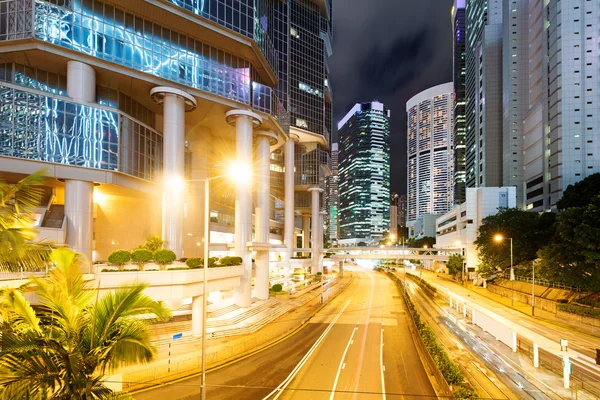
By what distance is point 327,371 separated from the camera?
74.7 ft

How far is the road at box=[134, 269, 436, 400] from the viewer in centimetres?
1897

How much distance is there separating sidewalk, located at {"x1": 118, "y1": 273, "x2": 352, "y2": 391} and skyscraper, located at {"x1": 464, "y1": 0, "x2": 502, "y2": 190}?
13034 cm

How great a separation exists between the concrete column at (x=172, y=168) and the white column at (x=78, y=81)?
21.2 ft

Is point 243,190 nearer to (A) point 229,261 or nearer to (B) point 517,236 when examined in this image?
(A) point 229,261

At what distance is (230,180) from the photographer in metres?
66.3

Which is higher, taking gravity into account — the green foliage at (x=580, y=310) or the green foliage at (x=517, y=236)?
the green foliage at (x=517, y=236)

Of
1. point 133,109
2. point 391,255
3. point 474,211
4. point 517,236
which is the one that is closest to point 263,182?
point 133,109

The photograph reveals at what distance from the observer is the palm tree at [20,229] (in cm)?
755

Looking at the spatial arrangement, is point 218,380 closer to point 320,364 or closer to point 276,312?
point 320,364

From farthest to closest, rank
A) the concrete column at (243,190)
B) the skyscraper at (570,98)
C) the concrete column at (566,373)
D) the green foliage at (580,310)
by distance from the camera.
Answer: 1. the skyscraper at (570,98)
2. the concrete column at (243,190)
3. the green foliage at (580,310)
4. the concrete column at (566,373)

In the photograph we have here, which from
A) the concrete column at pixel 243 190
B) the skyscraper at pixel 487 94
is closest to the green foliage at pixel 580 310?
the concrete column at pixel 243 190

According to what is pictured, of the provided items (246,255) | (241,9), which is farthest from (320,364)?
(241,9)

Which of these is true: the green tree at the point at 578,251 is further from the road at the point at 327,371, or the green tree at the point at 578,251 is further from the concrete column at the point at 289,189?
the concrete column at the point at 289,189

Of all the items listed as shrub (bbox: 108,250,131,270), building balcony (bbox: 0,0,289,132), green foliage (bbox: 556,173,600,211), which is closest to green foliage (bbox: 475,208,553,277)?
green foliage (bbox: 556,173,600,211)
